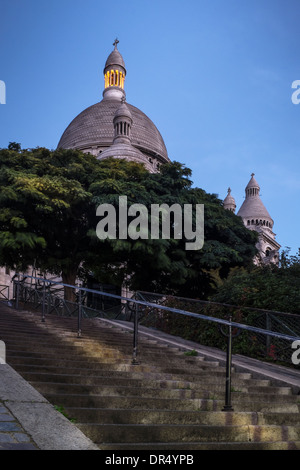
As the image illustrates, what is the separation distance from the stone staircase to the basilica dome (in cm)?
6049

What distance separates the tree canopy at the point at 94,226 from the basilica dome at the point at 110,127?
46.5 meters

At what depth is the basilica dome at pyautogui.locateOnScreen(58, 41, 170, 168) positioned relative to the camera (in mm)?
69438

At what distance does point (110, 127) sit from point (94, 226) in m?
54.1

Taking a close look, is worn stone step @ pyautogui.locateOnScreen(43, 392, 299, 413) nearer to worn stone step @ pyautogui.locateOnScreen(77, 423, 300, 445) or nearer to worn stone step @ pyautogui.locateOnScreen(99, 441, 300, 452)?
worn stone step @ pyautogui.locateOnScreen(77, 423, 300, 445)

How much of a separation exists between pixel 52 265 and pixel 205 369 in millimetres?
12800

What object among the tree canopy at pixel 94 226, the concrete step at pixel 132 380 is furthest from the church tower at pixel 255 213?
the concrete step at pixel 132 380

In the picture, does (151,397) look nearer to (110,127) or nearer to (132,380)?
(132,380)

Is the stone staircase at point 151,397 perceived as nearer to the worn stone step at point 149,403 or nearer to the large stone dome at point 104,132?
the worn stone step at point 149,403

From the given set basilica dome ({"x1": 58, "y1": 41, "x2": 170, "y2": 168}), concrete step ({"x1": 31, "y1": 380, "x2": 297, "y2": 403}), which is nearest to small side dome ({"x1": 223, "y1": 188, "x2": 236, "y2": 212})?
basilica dome ({"x1": 58, "y1": 41, "x2": 170, "y2": 168})

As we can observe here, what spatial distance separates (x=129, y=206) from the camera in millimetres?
17594

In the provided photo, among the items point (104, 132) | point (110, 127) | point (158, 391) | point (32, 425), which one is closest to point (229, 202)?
point (110, 127)

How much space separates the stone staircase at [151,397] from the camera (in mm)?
4504

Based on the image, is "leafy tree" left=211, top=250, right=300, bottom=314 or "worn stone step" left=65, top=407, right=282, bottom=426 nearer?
"worn stone step" left=65, top=407, right=282, bottom=426

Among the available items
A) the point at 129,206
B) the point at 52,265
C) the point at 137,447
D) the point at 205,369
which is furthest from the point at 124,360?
the point at 52,265
